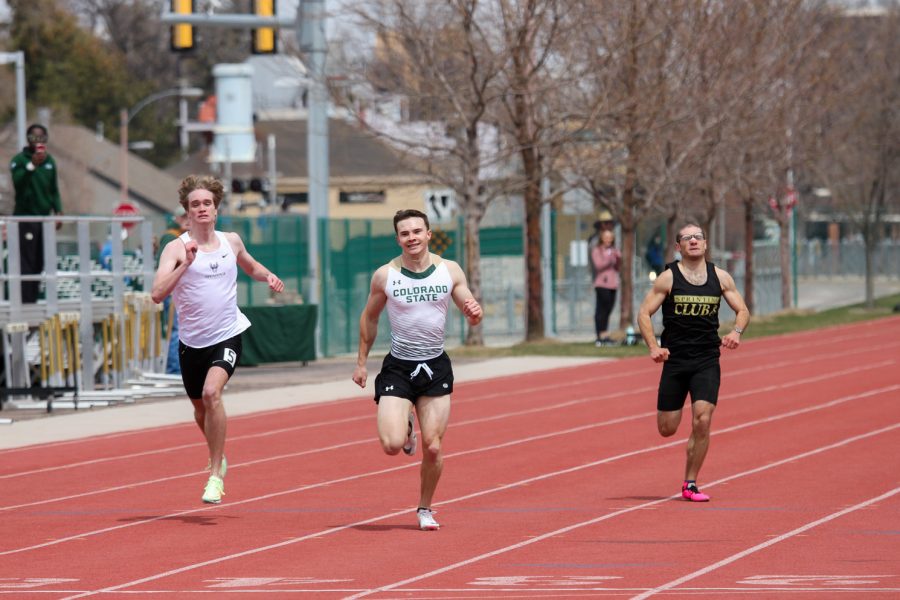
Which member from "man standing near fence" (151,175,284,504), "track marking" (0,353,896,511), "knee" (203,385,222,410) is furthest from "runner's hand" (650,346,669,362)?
"track marking" (0,353,896,511)

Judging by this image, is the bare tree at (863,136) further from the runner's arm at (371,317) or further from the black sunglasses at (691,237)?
the runner's arm at (371,317)

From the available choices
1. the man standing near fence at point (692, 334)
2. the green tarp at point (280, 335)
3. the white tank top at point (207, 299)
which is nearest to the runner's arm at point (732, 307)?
the man standing near fence at point (692, 334)

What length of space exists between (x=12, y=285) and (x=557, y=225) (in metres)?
20.2

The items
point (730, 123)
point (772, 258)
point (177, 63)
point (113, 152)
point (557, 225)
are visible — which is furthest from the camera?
point (177, 63)

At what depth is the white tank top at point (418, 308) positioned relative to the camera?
35.9 feet

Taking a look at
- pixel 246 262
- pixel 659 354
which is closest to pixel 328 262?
pixel 246 262

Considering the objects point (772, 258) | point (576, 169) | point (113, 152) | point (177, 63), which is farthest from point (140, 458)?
point (177, 63)

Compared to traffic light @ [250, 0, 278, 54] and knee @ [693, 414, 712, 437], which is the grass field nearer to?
traffic light @ [250, 0, 278, 54]

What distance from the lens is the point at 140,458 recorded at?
53.3 ft

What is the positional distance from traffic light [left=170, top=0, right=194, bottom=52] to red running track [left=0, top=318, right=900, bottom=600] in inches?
378

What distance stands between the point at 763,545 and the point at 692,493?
7.16 ft

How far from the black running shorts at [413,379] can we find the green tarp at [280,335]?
17.4 m

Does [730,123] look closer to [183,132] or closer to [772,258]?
[772,258]

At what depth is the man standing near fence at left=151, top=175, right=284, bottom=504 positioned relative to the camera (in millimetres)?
12055
